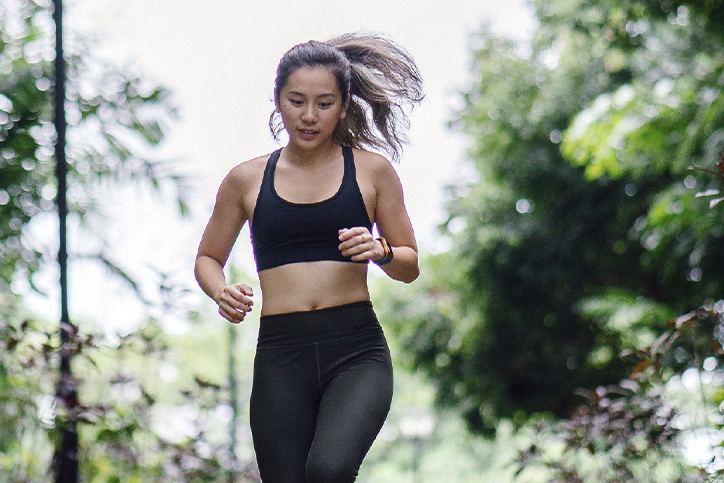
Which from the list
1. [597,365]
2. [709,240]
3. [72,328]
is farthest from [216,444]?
[597,365]

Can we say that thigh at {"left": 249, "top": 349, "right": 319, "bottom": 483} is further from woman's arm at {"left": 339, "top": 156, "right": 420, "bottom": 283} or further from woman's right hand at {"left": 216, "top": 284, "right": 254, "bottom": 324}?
woman's arm at {"left": 339, "top": 156, "right": 420, "bottom": 283}

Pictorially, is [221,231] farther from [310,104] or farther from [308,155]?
[310,104]

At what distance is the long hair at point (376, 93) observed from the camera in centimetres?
283

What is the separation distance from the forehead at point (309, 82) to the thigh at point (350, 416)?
77 centimetres

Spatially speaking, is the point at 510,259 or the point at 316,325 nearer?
the point at 316,325

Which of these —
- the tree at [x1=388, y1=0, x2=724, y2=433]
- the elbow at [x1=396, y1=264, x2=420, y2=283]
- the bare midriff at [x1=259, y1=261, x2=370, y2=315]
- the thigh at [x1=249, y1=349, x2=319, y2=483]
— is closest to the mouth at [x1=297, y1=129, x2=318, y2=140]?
the bare midriff at [x1=259, y1=261, x2=370, y2=315]

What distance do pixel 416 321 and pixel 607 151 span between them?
313 inches

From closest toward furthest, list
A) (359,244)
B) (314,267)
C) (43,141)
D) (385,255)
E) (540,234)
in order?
1. (359,244)
2. (385,255)
3. (314,267)
4. (43,141)
5. (540,234)

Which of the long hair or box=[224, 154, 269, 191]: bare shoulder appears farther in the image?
the long hair

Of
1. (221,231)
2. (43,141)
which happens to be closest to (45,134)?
(43,141)

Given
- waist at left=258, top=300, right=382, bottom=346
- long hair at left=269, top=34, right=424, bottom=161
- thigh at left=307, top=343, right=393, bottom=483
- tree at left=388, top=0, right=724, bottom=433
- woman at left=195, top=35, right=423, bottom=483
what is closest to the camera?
thigh at left=307, top=343, right=393, bottom=483

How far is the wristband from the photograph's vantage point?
2.39 metres

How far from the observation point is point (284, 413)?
243cm

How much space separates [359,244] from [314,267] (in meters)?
0.25
